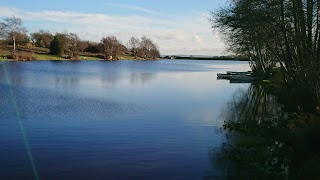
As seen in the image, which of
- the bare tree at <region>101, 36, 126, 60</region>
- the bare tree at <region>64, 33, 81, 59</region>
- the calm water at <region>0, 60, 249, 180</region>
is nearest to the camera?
the calm water at <region>0, 60, 249, 180</region>

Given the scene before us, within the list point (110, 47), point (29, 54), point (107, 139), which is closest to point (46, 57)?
point (29, 54)

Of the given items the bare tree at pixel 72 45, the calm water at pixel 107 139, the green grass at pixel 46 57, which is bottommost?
the calm water at pixel 107 139

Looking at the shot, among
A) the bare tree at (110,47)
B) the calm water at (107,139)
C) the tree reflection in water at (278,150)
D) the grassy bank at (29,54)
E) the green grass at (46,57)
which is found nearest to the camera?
the tree reflection in water at (278,150)

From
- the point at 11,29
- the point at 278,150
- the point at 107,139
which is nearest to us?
the point at 278,150

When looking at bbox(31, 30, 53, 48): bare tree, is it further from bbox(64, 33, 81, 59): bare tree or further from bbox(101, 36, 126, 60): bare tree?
bbox(101, 36, 126, 60): bare tree

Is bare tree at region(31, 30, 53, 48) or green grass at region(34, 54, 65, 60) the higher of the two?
bare tree at region(31, 30, 53, 48)

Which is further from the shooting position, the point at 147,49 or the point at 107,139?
the point at 147,49

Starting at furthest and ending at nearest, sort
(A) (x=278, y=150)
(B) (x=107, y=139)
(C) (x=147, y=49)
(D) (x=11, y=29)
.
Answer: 1. (C) (x=147, y=49)
2. (D) (x=11, y=29)
3. (B) (x=107, y=139)
4. (A) (x=278, y=150)

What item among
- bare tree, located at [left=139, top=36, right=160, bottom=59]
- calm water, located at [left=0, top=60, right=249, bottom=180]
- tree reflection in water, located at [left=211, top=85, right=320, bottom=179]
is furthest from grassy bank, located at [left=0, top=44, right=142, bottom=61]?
tree reflection in water, located at [left=211, top=85, right=320, bottom=179]

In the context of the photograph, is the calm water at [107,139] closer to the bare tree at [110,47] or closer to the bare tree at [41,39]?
the bare tree at [41,39]

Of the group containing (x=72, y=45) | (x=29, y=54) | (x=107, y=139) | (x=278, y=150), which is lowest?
(x=107, y=139)

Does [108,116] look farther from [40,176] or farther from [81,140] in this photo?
[40,176]

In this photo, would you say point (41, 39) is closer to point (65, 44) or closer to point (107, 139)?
point (65, 44)

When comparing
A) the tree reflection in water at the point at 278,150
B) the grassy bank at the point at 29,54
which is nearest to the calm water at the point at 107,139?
the tree reflection in water at the point at 278,150
